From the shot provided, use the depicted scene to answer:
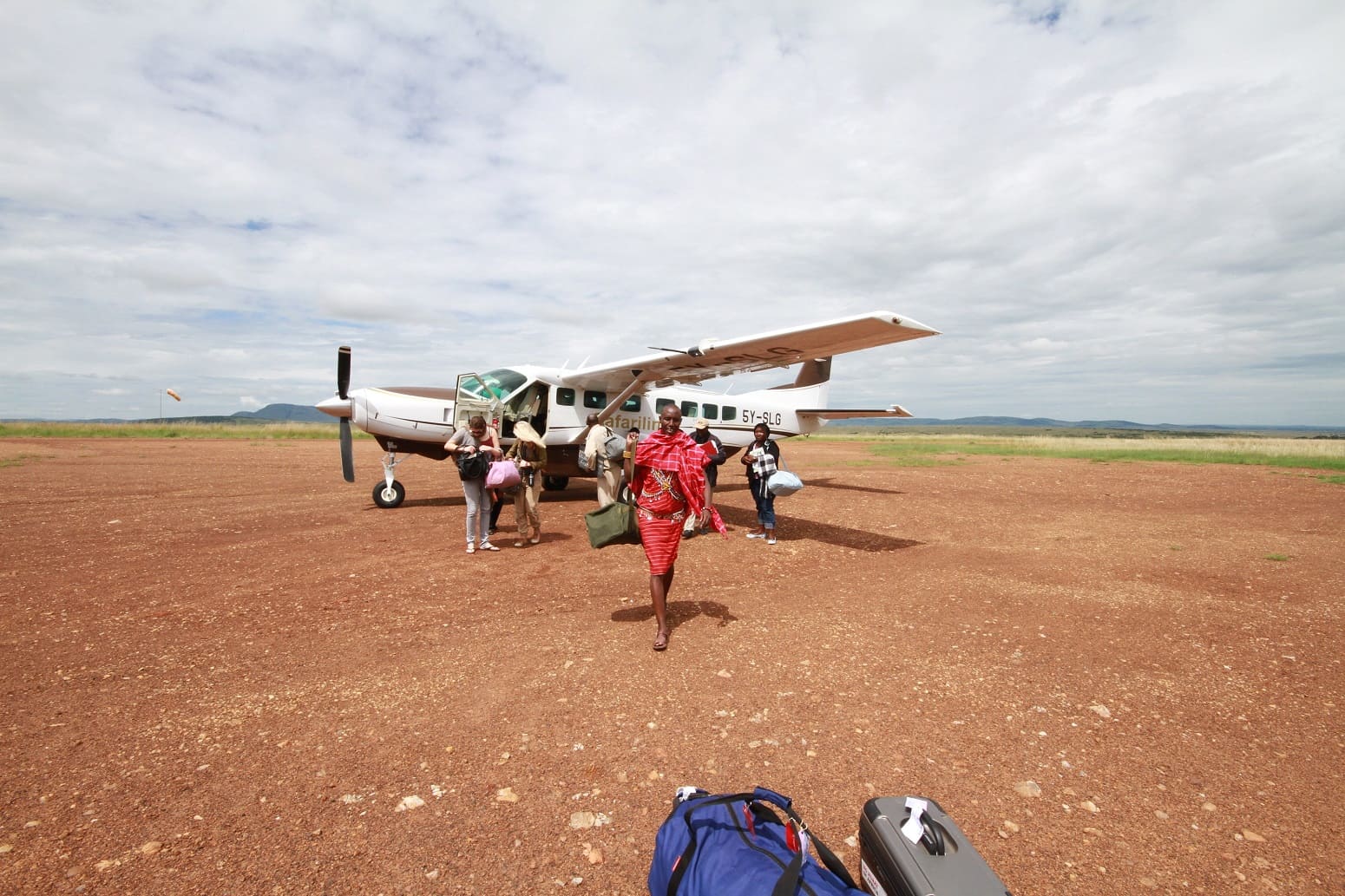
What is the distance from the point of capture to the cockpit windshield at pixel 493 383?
12.0 meters

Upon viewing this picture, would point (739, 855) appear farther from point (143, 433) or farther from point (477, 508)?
point (143, 433)

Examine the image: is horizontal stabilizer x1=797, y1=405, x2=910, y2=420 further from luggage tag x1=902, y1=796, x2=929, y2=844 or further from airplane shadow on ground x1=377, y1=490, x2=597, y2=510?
luggage tag x1=902, y1=796, x2=929, y2=844

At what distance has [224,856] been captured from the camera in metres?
2.56

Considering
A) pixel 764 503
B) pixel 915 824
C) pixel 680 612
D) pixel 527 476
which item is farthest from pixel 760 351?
pixel 915 824

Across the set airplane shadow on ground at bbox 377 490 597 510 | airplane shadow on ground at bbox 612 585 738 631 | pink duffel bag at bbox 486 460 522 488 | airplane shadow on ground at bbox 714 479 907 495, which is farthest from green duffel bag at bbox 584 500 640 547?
airplane shadow on ground at bbox 714 479 907 495

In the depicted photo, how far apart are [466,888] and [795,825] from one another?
4.56ft

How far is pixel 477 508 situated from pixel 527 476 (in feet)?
2.83

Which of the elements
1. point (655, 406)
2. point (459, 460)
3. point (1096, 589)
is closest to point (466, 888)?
point (459, 460)

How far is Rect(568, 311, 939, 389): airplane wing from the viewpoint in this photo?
769 centimetres

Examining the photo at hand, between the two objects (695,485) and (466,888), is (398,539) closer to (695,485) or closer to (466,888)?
(695,485)

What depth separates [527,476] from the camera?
8.59 metres

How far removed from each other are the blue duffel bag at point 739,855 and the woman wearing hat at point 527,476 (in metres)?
6.33

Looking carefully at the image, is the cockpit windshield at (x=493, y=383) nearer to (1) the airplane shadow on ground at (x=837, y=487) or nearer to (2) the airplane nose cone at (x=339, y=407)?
(2) the airplane nose cone at (x=339, y=407)

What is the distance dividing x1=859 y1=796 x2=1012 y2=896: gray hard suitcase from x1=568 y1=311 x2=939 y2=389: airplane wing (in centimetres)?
593
